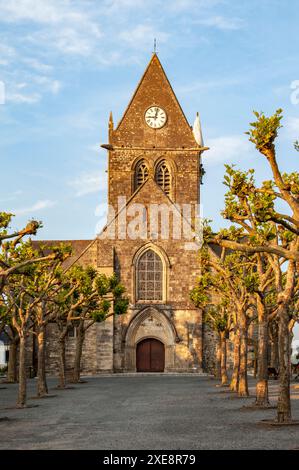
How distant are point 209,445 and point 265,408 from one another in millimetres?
9051

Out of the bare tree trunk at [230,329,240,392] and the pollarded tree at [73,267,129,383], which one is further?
the pollarded tree at [73,267,129,383]

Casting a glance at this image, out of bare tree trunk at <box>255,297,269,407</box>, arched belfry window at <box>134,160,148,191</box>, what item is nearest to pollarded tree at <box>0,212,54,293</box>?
bare tree trunk at <box>255,297,269,407</box>

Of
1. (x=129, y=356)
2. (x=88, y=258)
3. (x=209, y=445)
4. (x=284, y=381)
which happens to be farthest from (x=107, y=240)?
(x=209, y=445)

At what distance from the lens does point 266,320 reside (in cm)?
2555

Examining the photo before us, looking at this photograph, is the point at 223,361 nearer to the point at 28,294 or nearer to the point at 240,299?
the point at 240,299

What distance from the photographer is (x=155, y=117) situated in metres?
63.7

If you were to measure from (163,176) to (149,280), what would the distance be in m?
10.2

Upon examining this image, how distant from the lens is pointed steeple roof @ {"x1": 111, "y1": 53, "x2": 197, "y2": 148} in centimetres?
6319

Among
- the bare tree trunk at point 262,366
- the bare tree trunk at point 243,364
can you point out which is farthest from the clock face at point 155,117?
the bare tree trunk at point 262,366

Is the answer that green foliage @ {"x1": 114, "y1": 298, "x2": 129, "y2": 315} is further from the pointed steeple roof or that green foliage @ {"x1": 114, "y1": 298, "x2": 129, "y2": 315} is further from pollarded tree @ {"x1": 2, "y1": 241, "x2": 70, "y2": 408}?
the pointed steeple roof

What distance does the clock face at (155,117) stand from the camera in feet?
209

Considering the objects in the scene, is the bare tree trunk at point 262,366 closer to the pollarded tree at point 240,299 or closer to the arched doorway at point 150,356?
the pollarded tree at point 240,299

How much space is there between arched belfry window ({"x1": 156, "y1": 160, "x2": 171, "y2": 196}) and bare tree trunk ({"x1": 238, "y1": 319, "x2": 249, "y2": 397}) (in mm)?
32552

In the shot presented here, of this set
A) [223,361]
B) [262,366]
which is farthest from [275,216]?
[223,361]
